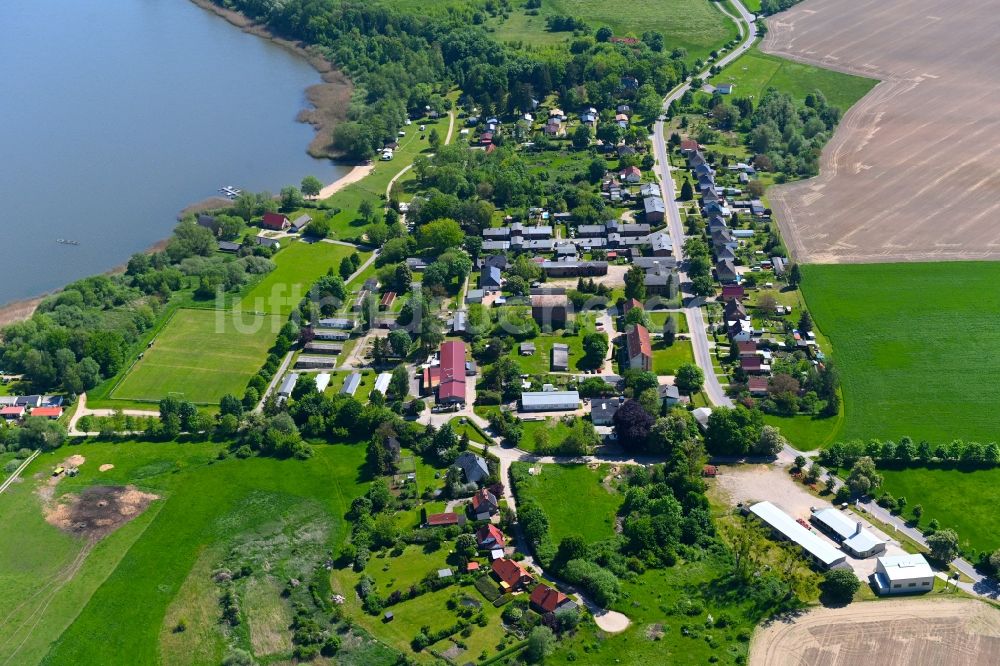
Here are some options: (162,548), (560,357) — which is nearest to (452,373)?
(560,357)

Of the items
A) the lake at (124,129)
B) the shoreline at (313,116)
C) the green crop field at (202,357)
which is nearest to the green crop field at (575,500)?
the green crop field at (202,357)

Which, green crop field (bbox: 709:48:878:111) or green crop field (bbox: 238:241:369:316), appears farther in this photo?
green crop field (bbox: 709:48:878:111)

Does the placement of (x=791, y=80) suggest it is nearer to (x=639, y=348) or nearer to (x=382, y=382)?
(x=639, y=348)

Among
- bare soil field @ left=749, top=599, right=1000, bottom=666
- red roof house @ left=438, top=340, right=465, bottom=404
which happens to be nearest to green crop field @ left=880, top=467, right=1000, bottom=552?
bare soil field @ left=749, top=599, right=1000, bottom=666

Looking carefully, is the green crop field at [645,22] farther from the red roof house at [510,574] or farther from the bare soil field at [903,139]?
the red roof house at [510,574]

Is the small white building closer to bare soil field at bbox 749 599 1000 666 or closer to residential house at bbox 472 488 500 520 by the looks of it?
bare soil field at bbox 749 599 1000 666

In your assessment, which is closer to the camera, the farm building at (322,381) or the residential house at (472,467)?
the residential house at (472,467)

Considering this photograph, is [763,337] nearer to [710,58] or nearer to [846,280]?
[846,280]
